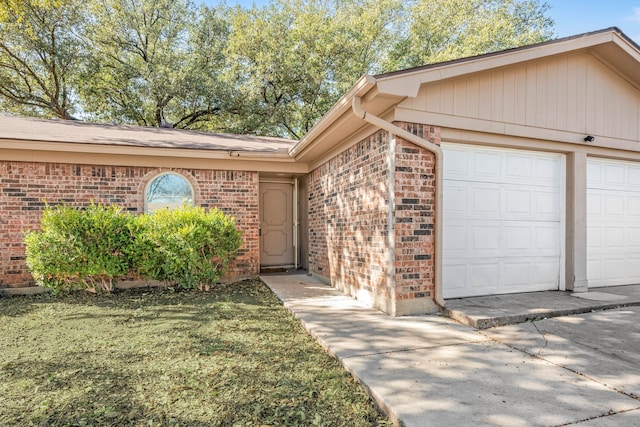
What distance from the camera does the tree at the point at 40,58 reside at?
12.3 metres

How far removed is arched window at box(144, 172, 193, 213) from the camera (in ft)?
21.4

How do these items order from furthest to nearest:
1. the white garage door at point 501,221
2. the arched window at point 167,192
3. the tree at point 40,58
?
the tree at point 40,58 < the arched window at point 167,192 < the white garage door at point 501,221

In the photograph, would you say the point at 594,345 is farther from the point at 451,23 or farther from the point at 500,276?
the point at 451,23

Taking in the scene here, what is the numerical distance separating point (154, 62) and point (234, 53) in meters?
3.35

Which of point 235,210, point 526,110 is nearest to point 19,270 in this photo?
point 235,210

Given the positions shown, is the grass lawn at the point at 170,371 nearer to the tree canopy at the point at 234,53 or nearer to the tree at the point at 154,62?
the tree at the point at 154,62

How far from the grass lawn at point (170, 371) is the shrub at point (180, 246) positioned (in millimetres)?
1053

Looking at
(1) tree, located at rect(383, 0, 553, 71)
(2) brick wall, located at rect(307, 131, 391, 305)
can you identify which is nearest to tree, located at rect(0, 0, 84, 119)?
(2) brick wall, located at rect(307, 131, 391, 305)

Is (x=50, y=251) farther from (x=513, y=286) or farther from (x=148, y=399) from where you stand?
(x=513, y=286)

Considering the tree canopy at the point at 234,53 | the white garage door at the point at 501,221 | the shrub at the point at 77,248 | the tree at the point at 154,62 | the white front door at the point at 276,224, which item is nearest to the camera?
the white garage door at the point at 501,221

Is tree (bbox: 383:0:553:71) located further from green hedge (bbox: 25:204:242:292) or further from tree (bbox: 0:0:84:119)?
green hedge (bbox: 25:204:242:292)

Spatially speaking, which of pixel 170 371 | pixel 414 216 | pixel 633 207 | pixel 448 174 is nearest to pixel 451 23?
pixel 633 207

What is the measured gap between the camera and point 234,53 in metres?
15.4

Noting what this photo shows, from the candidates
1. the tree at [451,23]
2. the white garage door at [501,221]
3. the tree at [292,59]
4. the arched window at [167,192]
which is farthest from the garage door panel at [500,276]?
the tree at [451,23]
